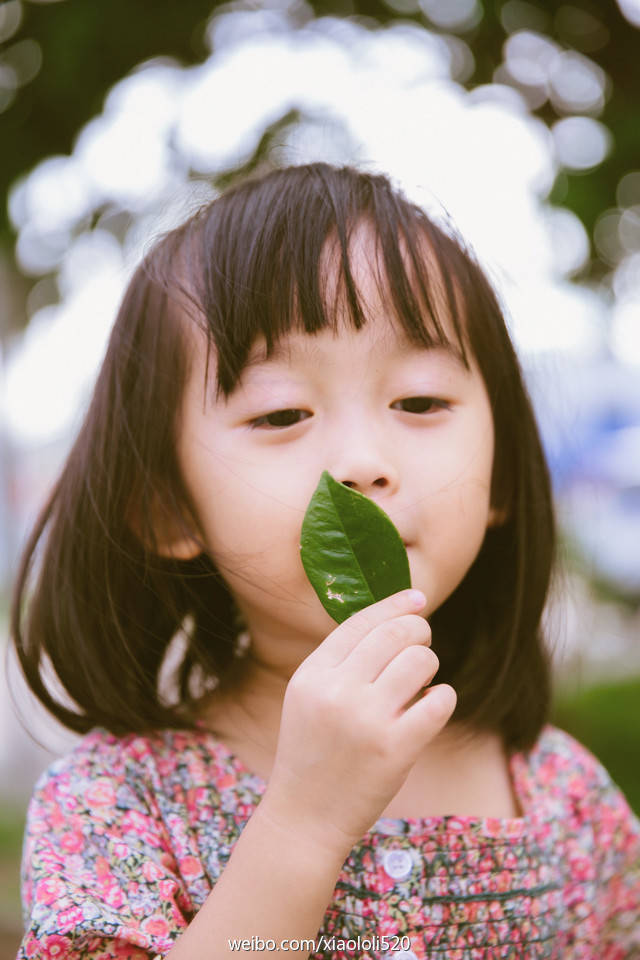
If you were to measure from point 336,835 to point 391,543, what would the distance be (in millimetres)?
335

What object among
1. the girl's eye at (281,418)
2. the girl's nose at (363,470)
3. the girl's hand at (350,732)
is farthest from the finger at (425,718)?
the girl's eye at (281,418)

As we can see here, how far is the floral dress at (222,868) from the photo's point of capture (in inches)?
43.4

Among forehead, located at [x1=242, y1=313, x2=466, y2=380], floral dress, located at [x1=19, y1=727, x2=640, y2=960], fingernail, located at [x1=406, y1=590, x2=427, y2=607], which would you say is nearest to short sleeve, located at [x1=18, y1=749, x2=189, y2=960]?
floral dress, located at [x1=19, y1=727, x2=640, y2=960]

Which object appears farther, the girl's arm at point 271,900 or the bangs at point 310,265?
the bangs at point 310,265

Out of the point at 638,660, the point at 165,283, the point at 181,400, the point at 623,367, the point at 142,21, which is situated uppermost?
the point at 142,21

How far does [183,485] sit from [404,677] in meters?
0.47

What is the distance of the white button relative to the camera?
4.13 ft

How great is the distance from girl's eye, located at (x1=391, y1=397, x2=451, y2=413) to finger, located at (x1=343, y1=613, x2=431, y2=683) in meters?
0.31

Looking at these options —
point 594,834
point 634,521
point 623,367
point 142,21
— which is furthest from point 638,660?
point 142,21

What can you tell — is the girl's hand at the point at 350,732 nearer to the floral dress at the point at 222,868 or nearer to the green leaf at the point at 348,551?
the green leaf at the point at 348,551

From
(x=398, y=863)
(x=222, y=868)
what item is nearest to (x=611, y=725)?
(x=398, y=863)

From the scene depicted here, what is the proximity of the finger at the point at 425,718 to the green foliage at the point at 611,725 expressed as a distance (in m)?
2.12

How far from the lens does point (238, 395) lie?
3.93 feet

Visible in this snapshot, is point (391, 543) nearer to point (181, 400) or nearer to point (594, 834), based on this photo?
point (181, 400)
